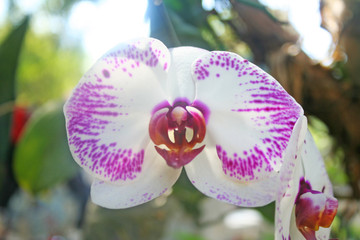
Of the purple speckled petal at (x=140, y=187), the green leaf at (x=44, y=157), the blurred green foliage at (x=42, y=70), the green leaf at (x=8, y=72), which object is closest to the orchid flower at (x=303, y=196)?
the purple speckled petal at (x=140, y=187)

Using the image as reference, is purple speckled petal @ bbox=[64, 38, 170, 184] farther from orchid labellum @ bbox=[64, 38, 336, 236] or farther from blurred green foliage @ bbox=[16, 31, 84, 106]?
blurred green foliage @ bbox=[16, 31, 84, 106]

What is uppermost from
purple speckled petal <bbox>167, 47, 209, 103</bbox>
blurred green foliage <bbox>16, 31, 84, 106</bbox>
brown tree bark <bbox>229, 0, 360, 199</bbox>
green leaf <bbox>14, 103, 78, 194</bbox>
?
purple speckled petal <bbox>167, 47, 209, 103</bbox>

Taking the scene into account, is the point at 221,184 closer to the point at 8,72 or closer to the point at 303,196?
the point at 303,196

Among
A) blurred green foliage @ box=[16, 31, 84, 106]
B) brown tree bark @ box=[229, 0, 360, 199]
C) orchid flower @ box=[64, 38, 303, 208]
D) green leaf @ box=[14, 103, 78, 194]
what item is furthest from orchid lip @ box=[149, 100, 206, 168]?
blurred green foliage @ box=[16, 31, 84, 106]

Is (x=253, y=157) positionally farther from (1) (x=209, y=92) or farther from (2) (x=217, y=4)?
(2) (x=217, y=4)

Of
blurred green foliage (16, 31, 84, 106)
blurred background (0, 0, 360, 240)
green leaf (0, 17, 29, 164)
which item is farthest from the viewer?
blurred green foliage (16, 31, 84, 106)

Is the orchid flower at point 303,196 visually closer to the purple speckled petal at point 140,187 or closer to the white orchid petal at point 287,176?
the white orchid petal at point 287,176
